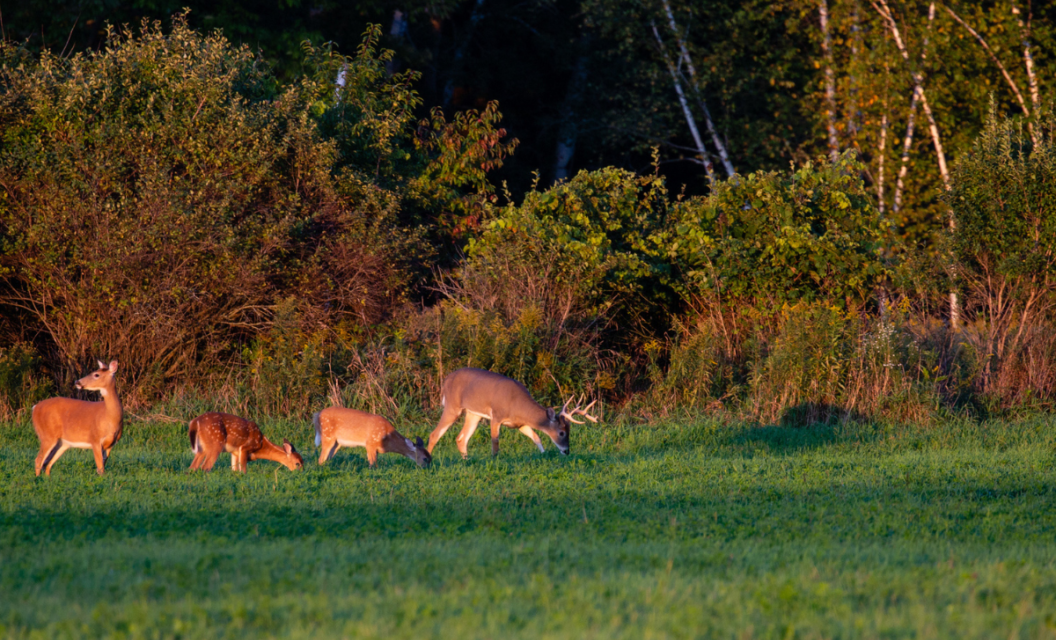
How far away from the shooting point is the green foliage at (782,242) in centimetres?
1636

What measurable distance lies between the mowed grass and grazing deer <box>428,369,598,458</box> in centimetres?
33

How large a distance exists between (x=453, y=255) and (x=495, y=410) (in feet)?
28.1

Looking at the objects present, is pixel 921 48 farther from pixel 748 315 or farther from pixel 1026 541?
pixel 1026 541

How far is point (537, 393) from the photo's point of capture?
15078 mm

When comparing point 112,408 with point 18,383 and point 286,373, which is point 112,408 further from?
point 18,383

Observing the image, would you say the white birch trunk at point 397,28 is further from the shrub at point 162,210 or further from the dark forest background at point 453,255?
the shrub at point 162,210

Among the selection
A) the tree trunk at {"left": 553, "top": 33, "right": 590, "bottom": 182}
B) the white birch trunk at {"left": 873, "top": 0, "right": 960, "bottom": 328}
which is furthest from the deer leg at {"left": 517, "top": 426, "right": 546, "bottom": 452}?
the tree trunk at {"left": 553, "top": 33, "right": 590, "bottom": 182}

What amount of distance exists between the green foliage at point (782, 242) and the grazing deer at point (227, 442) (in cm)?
814

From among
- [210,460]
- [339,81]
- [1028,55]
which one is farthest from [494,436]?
[1028,55]

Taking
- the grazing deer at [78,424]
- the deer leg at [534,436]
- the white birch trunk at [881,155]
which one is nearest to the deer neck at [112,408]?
the grazing deer at [78,424]

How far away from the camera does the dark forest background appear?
15.0 metres

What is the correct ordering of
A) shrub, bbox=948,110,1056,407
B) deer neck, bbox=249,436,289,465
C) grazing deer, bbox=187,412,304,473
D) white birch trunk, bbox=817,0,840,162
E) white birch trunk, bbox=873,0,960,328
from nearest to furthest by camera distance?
grazing deer, bbox=187,412,304,473 → deer neck, bbox=249,436,289,465 → shrub, bbox=948,110,1056,407 → white birch trunk, bbox=873,0,960,328 → white birch trunk, bbox=817,0,840,162

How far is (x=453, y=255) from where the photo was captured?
2009 centimetres

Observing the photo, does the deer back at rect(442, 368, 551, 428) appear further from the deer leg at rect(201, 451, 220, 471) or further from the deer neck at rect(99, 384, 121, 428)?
the deer neck at rect(99, 384, 121, 428)
